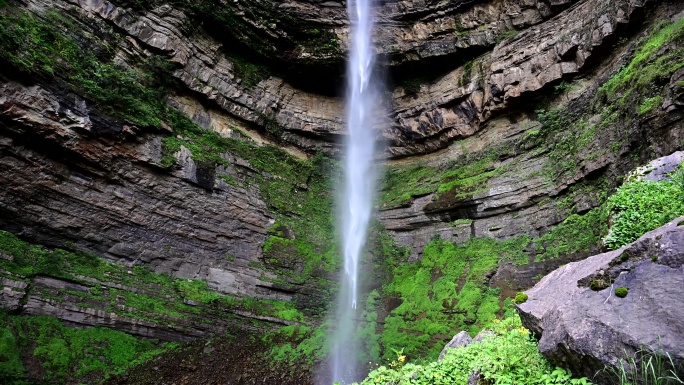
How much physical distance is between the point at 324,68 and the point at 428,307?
15.2m

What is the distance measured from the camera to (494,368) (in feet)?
14.4

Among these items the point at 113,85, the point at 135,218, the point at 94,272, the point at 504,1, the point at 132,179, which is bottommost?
the point at 94,272

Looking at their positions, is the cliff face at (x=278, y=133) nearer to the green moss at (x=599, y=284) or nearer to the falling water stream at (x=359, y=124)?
the falling water stream at (x=359, y=124)

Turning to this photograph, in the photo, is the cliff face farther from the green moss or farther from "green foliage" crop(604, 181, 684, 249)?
the green moss

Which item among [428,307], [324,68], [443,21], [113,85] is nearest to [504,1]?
[443,21]

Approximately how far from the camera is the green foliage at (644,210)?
6.32 metres

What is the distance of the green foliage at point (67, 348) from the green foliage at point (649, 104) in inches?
608

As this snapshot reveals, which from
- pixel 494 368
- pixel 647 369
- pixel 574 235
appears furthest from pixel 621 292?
pixel 574 235

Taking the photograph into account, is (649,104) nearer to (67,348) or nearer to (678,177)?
(678,177)

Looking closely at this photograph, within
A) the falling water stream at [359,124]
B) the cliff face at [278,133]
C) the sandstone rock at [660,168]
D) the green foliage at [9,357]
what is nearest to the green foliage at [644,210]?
the sandstone rock at [660,168]

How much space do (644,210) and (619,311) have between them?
13.7ft

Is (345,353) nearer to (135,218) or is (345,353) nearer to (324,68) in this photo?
(135,218)

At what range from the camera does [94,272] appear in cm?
1157

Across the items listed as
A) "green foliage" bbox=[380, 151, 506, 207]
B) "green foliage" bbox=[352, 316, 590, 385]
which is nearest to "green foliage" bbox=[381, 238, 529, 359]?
"green foliage" bbox=[380, 151, 506, 207]
